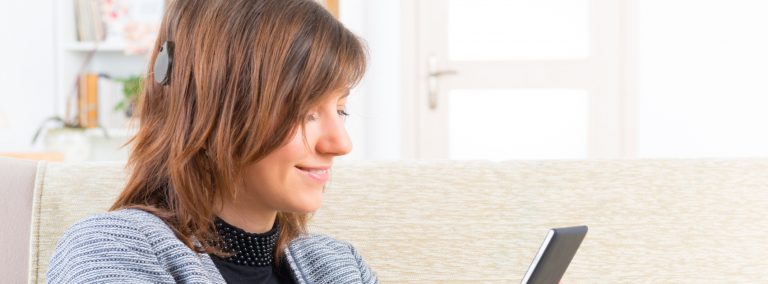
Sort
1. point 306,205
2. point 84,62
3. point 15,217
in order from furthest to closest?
point 84,62, point 15,217, point 306,205

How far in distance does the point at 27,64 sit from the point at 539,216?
373cm

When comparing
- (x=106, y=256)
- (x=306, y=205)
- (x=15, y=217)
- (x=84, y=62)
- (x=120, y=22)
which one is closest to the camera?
(x=106, y=256)

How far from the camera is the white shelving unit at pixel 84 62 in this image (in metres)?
4.55

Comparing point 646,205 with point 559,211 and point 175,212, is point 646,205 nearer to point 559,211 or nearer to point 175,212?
point 559,211

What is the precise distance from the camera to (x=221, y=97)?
3.69 feet

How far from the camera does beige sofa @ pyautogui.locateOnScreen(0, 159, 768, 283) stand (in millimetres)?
1485

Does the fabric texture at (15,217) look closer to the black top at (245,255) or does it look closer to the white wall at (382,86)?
the black top at (245,255)

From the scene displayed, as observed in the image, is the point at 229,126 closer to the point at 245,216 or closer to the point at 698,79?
the point at 245,216

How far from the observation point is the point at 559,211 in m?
1.51

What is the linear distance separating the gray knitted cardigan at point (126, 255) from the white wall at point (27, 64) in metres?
3.82

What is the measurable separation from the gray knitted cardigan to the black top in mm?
72

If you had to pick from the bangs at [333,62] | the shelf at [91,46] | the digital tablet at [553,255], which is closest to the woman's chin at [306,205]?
the bangs at [333,62]

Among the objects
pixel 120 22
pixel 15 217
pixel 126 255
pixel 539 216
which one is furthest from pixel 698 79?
pixel 126 255

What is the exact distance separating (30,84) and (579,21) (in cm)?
253
